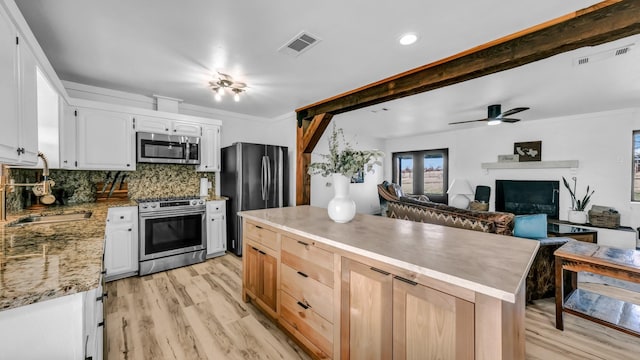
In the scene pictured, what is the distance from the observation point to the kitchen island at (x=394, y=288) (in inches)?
37.5

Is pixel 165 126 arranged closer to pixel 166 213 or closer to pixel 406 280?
pixel 166 213

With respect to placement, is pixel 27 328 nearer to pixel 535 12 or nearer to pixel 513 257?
pixel 513 257

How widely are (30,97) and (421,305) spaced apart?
253cm

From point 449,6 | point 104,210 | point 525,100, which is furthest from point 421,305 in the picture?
point 525,100

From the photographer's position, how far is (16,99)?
1.34 meters

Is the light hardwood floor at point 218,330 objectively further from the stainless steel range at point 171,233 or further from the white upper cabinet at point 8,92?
the white upper cabinet at point 8,92

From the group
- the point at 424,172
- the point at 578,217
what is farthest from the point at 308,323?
the point at 424,172

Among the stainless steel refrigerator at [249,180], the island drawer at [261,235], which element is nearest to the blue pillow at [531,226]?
the island drawer at [261,235]

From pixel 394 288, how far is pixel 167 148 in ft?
11.5

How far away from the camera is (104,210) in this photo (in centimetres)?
255

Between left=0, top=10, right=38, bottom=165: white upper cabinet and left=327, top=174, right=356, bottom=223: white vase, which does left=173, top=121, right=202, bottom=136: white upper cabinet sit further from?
left=327, top=174, right=356, bottom=223: white vase

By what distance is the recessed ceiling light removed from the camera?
2.03 meters

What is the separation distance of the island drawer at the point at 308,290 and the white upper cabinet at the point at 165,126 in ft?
9.10

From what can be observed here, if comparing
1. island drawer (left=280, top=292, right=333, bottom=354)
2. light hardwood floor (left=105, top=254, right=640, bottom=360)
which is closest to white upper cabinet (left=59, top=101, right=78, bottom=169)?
light hardwood floor (left=105, top=254, right=640, bottom=360)
